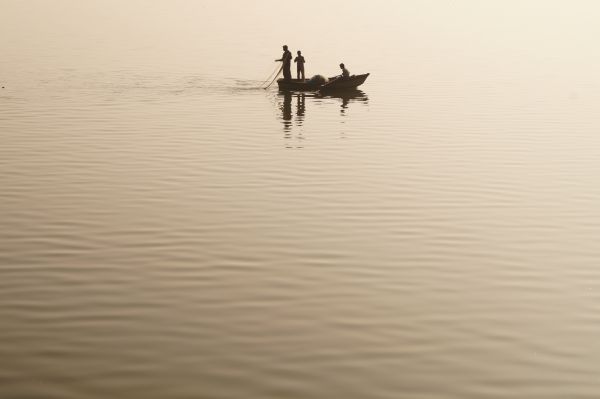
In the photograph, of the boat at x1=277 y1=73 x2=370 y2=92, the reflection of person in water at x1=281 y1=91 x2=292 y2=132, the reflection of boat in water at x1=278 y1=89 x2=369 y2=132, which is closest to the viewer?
the reflection of person in water at x1=281 y1=91 x2=292 y2=132

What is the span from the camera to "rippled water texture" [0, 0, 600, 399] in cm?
1165

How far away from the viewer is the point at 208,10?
309 feet

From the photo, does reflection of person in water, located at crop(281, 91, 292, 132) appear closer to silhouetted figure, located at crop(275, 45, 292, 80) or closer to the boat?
the boat

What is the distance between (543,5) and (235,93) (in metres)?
95.6

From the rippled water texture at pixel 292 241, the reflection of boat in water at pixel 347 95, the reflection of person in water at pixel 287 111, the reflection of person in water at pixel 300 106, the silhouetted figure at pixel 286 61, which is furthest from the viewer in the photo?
the silhouetted figure at pixel 286 61

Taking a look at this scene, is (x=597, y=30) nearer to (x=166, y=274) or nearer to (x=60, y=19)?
(x=60, y=19)

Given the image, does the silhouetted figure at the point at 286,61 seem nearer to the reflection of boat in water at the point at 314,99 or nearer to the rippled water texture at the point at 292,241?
the reflection of boat in water at the point at 314,99

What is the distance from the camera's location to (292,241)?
17.1 meters

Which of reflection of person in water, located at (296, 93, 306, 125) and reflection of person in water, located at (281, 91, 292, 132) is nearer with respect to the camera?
reflection of person in water, located at (281, 91, 292, 132)

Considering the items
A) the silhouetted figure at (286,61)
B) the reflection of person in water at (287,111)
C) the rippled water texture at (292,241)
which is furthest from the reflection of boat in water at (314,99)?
the silhouetted figure at (286,61)

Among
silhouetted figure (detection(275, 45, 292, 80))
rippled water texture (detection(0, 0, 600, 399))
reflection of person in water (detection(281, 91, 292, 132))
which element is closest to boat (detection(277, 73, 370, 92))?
reflection of person in water (detection(281, 91, 292, 132))

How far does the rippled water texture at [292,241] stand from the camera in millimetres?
11648

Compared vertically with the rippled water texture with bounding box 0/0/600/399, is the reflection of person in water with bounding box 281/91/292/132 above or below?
above

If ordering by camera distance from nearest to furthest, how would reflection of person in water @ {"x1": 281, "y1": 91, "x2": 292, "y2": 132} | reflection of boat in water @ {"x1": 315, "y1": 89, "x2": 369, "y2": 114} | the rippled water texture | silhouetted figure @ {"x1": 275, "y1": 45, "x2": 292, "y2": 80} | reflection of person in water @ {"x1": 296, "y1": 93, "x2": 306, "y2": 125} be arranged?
the rippled water texture < reflection of person in water @ {"x1": 281, "y1": 91, "x2": 292, "y2": 132} < reflection of person in water @ {"x1": 296, "y1": 93, "x2": 306, "y2": 125} < reflection of boat in water @ {"x1": 315, "y1": 89, "x2": 369, "y2": 114} < silhouetted figure @ {"x1": 275, "y1": 45, "x2": 292, "y2": 80}
